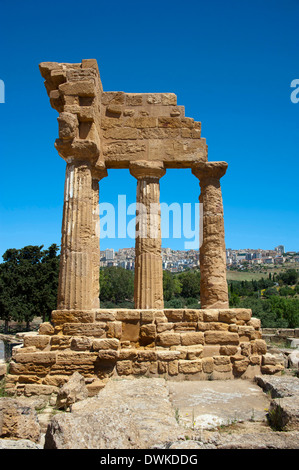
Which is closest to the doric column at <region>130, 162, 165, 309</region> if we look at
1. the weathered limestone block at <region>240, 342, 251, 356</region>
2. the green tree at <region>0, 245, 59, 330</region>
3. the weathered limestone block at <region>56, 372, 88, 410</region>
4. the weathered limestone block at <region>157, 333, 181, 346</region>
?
the weathered limestone block at <region>157, 333, 181, 346</region>

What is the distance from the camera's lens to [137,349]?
29.0ft

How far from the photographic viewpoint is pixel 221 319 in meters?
9.34

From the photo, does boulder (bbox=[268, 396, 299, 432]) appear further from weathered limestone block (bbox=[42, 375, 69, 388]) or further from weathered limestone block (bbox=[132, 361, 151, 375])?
weathered limestone block (bbox=[42, 375, 69, 388])

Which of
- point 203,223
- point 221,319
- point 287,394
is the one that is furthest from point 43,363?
point 203,223

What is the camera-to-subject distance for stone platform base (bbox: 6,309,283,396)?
8227 mm

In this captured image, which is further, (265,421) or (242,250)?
(242,250)

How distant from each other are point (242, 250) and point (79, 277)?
188390mm

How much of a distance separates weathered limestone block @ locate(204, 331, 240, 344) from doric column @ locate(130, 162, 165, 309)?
153 centimetres

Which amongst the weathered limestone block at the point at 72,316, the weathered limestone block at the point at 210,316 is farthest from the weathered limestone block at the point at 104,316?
the weathered limestone block at the point at 210,316

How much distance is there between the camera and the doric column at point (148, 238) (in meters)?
10.0

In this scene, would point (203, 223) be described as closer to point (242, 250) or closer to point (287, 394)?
point (287, 394)

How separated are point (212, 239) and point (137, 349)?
3858 mm

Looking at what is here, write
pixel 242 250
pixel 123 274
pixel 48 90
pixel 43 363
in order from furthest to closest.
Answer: pixel 242 250 → pixel 123 274 → pixel 48 90 → pixel 43 363

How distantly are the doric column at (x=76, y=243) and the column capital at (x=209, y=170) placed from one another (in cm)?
323
